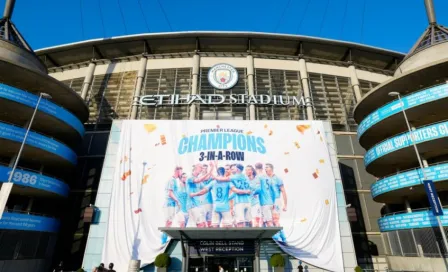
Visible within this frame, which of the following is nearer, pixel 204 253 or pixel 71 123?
pixel 204 253

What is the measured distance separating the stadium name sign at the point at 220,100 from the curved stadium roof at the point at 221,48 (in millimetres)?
Result: 7650

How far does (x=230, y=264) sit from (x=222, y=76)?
23.3 metres

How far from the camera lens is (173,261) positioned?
20.2 meters

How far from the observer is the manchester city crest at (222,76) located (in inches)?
1361

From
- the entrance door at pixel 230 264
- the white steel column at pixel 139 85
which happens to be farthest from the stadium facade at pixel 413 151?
the white steel column at pixel 139 85

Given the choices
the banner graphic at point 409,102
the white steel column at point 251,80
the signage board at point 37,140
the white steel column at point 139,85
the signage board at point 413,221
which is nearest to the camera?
the signage board at point 413,221

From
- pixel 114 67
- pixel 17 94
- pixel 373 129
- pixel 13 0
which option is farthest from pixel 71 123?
pixel 373 129

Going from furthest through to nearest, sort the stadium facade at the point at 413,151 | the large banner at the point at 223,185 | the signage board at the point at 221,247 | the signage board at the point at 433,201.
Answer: the large banner at the point at 223,185 < the stadium facade at the point at 413,151 < the signage board at the point at 221,247 < the signage board at the point at 433,201

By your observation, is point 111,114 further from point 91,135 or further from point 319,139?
point 319,139

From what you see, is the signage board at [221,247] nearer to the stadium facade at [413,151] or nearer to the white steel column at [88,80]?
the stadium facade at [413,151]

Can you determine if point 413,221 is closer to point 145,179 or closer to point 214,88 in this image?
point 145,179

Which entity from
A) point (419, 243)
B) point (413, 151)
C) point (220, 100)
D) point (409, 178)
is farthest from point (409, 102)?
point (220, 100)

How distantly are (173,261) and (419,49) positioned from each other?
2991 cm

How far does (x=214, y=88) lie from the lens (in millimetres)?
34531
